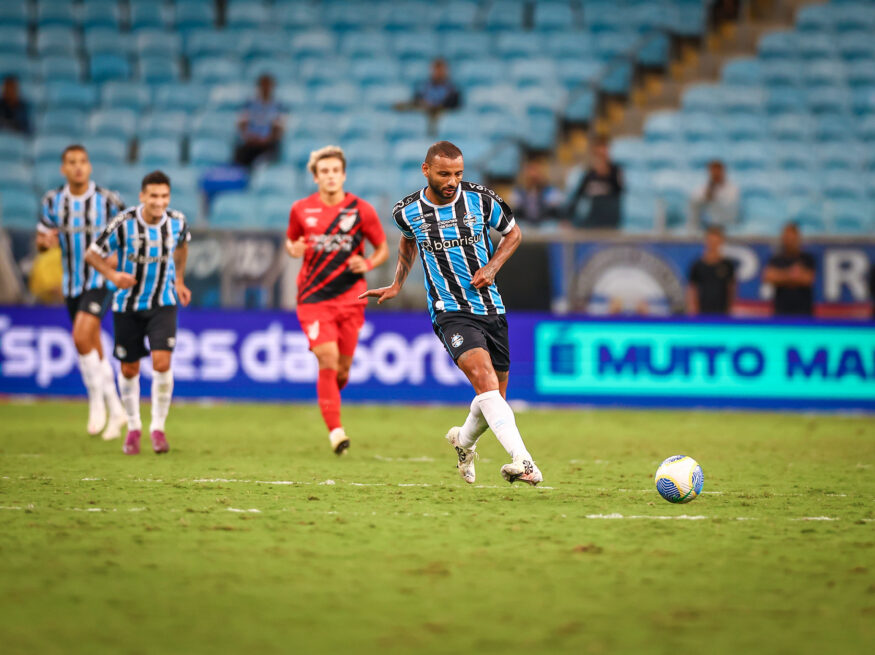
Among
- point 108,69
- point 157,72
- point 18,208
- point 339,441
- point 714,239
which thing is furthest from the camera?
point 108,69

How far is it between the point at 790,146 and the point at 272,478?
40.8 ft

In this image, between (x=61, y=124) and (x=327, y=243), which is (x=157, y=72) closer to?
(x=61, y=124)

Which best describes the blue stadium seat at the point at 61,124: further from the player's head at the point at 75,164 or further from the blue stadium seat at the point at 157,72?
the player's head at the point at 75,164

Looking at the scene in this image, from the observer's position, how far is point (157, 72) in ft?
68.9

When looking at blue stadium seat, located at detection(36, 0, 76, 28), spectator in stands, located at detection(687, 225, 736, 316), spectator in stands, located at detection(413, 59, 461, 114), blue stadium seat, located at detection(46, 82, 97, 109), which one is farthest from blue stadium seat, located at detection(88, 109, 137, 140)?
spectator in stands, located at detection(687, 225, 736, 316)

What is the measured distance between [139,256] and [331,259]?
1520 millimetres

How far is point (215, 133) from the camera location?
1975cm

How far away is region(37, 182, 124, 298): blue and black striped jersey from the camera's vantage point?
1099 cm

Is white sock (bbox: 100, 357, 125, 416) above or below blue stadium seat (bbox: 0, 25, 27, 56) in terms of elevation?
below

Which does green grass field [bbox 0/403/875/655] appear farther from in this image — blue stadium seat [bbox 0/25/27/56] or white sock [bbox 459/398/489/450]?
blue stadium seat [bbox 0/25/27/56]

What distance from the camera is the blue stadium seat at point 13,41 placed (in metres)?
21.4

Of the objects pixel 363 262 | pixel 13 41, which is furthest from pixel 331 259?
pixel 13 41

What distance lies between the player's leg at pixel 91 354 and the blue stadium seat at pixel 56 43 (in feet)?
38.9

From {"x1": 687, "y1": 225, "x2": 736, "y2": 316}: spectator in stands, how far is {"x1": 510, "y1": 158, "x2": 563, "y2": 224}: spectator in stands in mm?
2596
